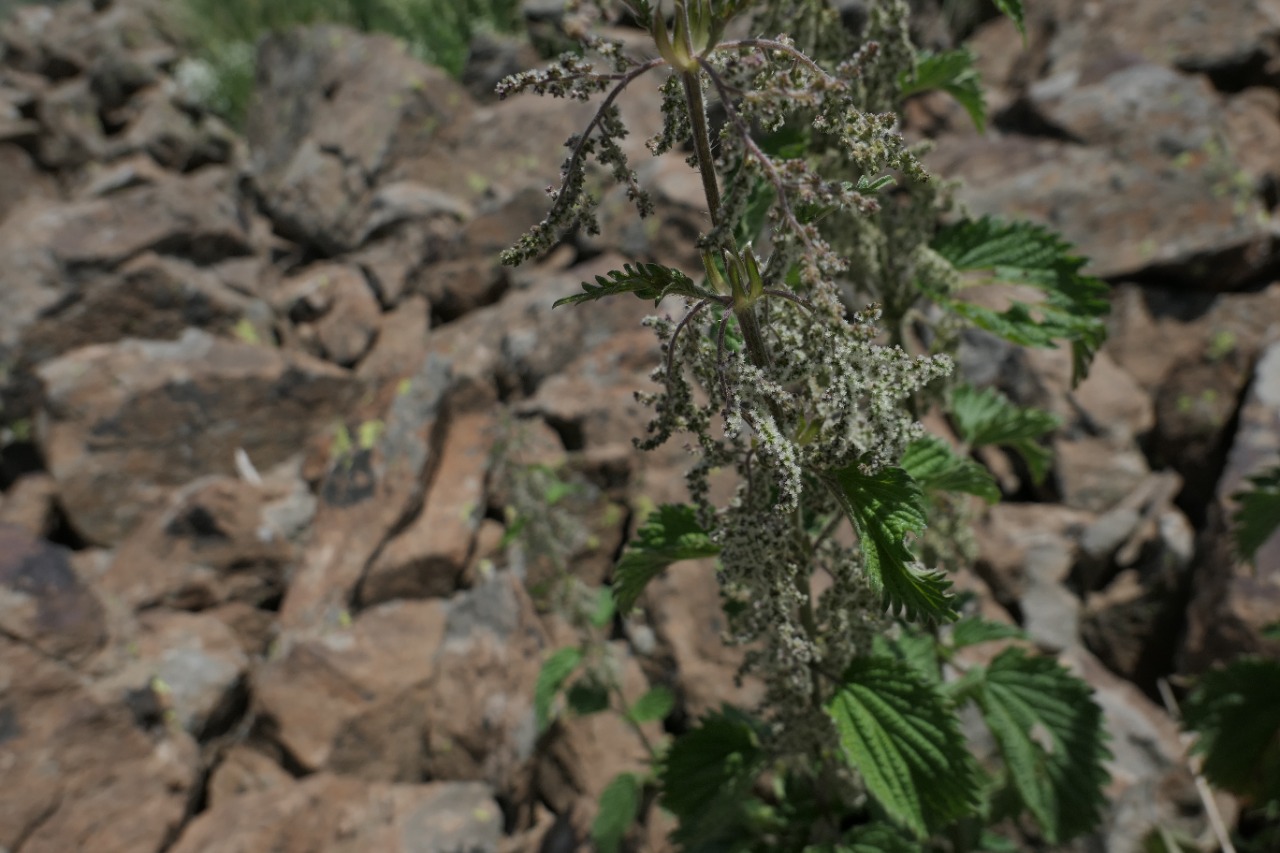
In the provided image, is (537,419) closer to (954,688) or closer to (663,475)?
(663,475)

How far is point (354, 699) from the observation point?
497 cm

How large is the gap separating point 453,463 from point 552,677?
224 centimetres

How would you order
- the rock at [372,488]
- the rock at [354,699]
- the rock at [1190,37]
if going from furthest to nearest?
the rock at [1190,37], the rock at [372,488], the rock at [354,699]

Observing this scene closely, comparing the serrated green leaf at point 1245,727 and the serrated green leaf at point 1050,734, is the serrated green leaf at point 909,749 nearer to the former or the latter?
the serrated green leaf at point 1050,734

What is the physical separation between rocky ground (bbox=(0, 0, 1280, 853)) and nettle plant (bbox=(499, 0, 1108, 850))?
1.53 meters

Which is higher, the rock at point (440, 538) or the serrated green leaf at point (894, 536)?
the serrated green leaf at point (894, 536)

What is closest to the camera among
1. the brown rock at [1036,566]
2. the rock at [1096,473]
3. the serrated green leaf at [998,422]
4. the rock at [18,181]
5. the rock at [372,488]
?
the serrated green leaf at [998,422]

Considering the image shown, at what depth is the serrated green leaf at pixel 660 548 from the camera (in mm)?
2092

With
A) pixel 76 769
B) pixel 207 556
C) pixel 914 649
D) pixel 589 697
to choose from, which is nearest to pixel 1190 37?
pixel 914 649

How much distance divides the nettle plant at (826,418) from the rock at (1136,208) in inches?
112

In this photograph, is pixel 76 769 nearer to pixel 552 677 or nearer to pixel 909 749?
pixel 552 677

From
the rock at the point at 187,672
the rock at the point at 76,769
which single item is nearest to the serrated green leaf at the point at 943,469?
the rock at the point at 76,769

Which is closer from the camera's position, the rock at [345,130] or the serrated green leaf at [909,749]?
the serrated green leaf at [909,749]

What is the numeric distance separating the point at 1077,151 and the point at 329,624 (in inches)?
223
